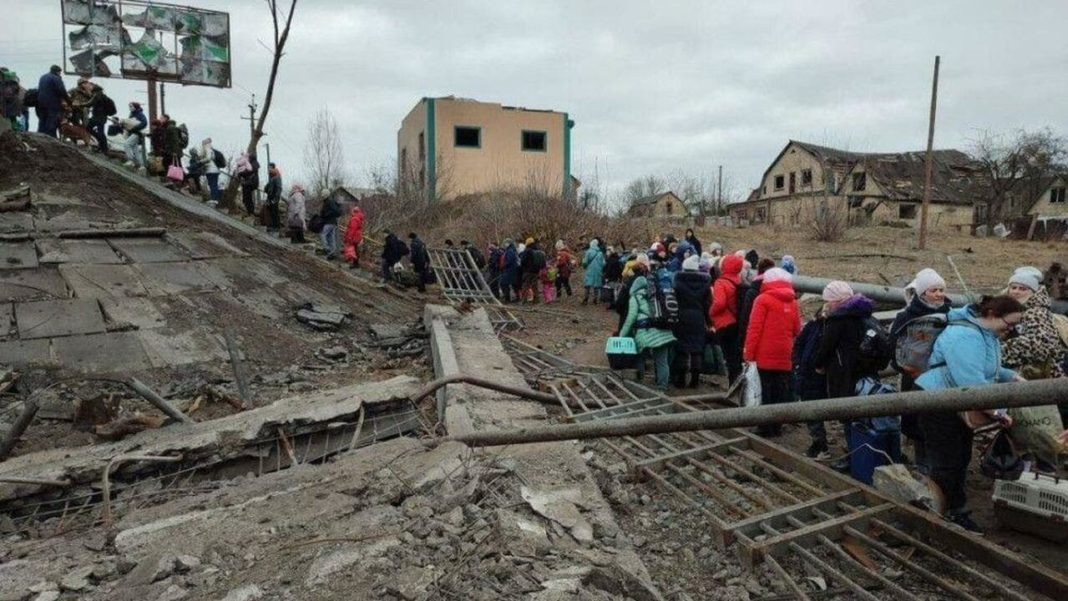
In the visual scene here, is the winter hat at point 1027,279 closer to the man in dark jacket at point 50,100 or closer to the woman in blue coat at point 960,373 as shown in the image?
the woman in blue coat at point 960,373

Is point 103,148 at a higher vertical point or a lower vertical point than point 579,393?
higher

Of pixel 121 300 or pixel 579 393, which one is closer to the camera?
pixel 579 393

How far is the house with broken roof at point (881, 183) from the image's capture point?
39.3 m

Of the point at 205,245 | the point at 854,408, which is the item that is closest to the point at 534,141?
the point at 205,245

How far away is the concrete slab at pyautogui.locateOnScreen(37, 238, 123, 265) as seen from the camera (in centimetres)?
969

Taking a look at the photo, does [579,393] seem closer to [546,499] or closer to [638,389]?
[638,389]

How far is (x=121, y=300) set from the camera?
30.1 feet

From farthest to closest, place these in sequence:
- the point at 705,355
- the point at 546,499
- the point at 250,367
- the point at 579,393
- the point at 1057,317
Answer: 1. the point at 250,367
2. the point at 705,355
3. the point at 579,393
4. the point at 1057,317
5. the point at 546,499

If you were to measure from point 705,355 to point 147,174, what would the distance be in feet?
43.9

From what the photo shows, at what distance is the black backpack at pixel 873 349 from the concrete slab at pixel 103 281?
969cm

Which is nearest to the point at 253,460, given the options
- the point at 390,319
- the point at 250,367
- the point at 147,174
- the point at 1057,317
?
the point at 250,367

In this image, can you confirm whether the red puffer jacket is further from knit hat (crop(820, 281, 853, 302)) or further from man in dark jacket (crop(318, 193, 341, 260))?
man in dark jacket (crop(318, 193, 341, 260))


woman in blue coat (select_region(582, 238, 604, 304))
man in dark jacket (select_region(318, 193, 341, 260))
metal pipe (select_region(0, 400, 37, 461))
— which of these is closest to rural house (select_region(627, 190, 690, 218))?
woman in blue coat (select_region(582, 238, 604, 304))

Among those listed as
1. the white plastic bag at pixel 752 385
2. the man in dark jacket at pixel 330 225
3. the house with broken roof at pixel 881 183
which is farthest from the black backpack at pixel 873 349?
the house with broken roof at pixel 881 183
